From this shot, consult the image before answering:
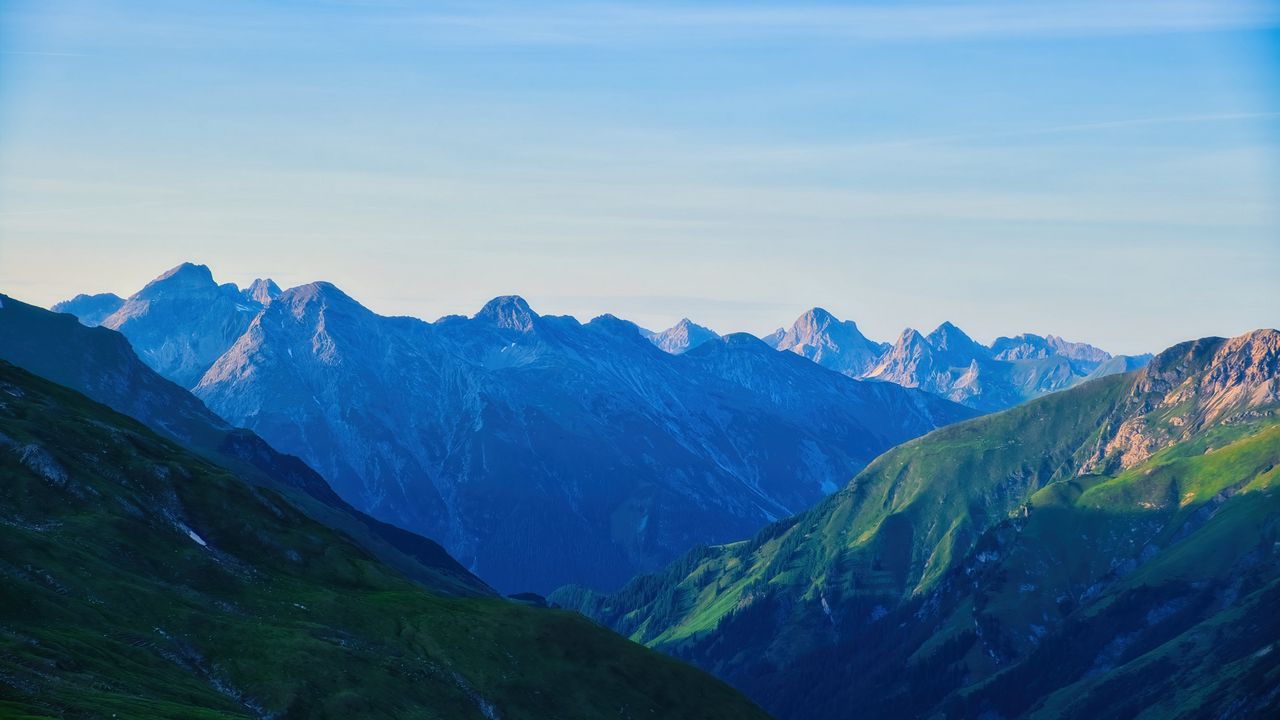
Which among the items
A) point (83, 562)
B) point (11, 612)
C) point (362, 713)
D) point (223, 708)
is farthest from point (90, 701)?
point (83, 562)

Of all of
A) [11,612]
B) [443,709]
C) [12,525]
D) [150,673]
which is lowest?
[443,709]

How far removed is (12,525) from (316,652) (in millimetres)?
46975

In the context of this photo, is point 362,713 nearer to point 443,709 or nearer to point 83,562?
point 443,709

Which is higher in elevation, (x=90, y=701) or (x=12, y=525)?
(x=12, y=525)

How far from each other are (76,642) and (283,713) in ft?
89.7

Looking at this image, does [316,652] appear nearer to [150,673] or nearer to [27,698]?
[150,673]

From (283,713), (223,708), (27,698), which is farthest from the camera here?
(283,713)

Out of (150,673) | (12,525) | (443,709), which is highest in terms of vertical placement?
(12,525)

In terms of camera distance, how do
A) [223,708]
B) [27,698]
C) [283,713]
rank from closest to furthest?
[27,698] < [223,708] < [283,713]

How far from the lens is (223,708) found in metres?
157

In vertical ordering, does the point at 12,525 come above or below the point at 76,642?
above

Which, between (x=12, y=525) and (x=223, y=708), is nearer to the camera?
(x=223, y=708)

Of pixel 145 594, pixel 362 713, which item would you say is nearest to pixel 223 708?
pixel 362 713

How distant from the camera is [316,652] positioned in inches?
7426
